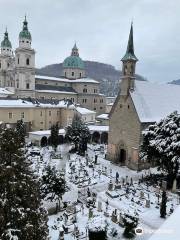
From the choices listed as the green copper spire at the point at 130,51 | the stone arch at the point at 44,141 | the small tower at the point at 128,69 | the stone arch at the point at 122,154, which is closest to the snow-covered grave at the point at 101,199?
the stone arch at the point at 122,154

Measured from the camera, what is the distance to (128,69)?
37969 mm

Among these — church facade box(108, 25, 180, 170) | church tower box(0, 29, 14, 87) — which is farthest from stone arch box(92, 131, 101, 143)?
church tower box(0, 29, 14, 87)

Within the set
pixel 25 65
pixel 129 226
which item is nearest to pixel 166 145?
pixel 129 226

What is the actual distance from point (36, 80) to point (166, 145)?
178ft

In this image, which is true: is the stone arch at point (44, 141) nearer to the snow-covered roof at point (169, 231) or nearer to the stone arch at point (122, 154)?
the stone arch at point (122, 154)

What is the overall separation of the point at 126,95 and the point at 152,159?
35.7 feet

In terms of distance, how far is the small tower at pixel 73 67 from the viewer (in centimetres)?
9025

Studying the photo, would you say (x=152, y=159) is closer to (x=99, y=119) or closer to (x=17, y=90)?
(x=99, y=119)

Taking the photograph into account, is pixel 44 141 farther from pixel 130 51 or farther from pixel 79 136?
pixel 130 51

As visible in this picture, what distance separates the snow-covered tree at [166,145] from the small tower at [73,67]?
63108mm

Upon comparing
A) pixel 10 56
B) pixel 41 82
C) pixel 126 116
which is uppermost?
pixel 10 56

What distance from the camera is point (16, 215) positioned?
12.6 meters

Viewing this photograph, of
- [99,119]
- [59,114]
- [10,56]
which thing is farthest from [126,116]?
[10,56]

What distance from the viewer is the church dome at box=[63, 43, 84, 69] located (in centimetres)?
9062
